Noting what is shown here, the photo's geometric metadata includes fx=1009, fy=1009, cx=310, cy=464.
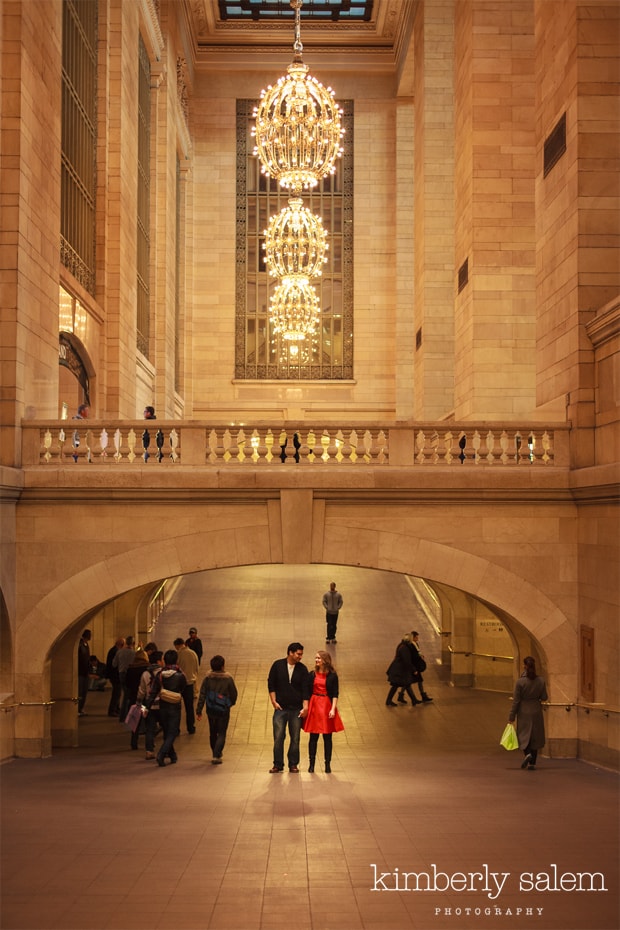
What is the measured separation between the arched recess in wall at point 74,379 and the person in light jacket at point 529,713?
9915 millimetres

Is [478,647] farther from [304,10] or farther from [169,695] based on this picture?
[304,10]

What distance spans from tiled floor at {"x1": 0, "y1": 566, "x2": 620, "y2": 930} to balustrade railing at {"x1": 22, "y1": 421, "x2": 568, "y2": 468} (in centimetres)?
353

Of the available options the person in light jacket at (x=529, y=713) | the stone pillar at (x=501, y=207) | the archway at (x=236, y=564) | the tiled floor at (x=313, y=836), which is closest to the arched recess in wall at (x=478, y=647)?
the tiled floor at (x=313, y=836)

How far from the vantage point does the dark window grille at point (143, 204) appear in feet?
80.8

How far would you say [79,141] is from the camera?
18.7 metres

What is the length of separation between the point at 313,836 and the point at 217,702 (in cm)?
299

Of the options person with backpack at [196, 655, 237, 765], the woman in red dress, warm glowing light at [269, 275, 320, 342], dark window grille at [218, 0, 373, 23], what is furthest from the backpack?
dark window grille at [218, 0, 373, 23]

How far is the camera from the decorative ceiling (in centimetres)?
3212

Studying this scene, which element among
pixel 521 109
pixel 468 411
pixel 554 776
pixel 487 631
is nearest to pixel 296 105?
pixel 521 109

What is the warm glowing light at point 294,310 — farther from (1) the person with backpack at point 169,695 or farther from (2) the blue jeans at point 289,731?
(2) the blue jeans at point 289,731

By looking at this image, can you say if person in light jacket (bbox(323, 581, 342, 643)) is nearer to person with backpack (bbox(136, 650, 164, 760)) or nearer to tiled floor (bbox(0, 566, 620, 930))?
tiled floor (bbox(0, 566, 620, 930))

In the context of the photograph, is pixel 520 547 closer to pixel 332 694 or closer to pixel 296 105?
pixel 332 694

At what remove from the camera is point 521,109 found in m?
18.7

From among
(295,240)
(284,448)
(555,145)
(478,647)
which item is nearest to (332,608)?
(478,647)
